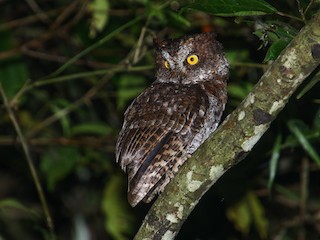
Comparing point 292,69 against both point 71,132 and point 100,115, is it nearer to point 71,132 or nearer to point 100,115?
point 71,132

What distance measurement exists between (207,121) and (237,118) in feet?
3.12

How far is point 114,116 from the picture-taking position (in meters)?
6.33

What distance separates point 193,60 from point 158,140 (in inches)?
33.3

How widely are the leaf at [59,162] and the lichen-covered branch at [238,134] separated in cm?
210

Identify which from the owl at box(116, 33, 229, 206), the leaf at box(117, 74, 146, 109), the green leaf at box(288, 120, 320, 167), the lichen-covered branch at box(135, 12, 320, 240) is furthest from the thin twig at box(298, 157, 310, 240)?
the lichen-covered branch at box(135, 12, 320, 240)

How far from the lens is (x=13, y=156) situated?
611 cm

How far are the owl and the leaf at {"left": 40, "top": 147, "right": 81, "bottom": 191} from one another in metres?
1.33

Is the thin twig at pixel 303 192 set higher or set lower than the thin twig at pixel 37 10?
lower

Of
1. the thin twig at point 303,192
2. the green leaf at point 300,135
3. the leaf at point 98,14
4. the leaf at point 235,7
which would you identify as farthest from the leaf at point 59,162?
the leaf at point 235,7

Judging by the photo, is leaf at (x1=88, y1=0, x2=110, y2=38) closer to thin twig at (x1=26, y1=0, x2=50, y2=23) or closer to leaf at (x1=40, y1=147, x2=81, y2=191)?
thin twig at (x1=26, y1=0, x2=50, y2=23)

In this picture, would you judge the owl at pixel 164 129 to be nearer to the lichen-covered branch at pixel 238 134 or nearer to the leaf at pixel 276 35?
the lichen-covered branch at pixel 238 134

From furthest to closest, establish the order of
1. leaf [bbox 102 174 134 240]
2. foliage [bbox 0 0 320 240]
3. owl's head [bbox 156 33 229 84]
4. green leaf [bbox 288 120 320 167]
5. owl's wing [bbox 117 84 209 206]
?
leaf [bbox 102 174 134 240], foliage [bbox 0 0 320 240], owl's head [bbox 156 33 229 84], green leaf [bbox 288 120 320 167], owl's wing [bbox 117 84 209 206]

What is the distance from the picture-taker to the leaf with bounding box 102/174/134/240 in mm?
5344

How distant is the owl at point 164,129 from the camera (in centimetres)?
387
